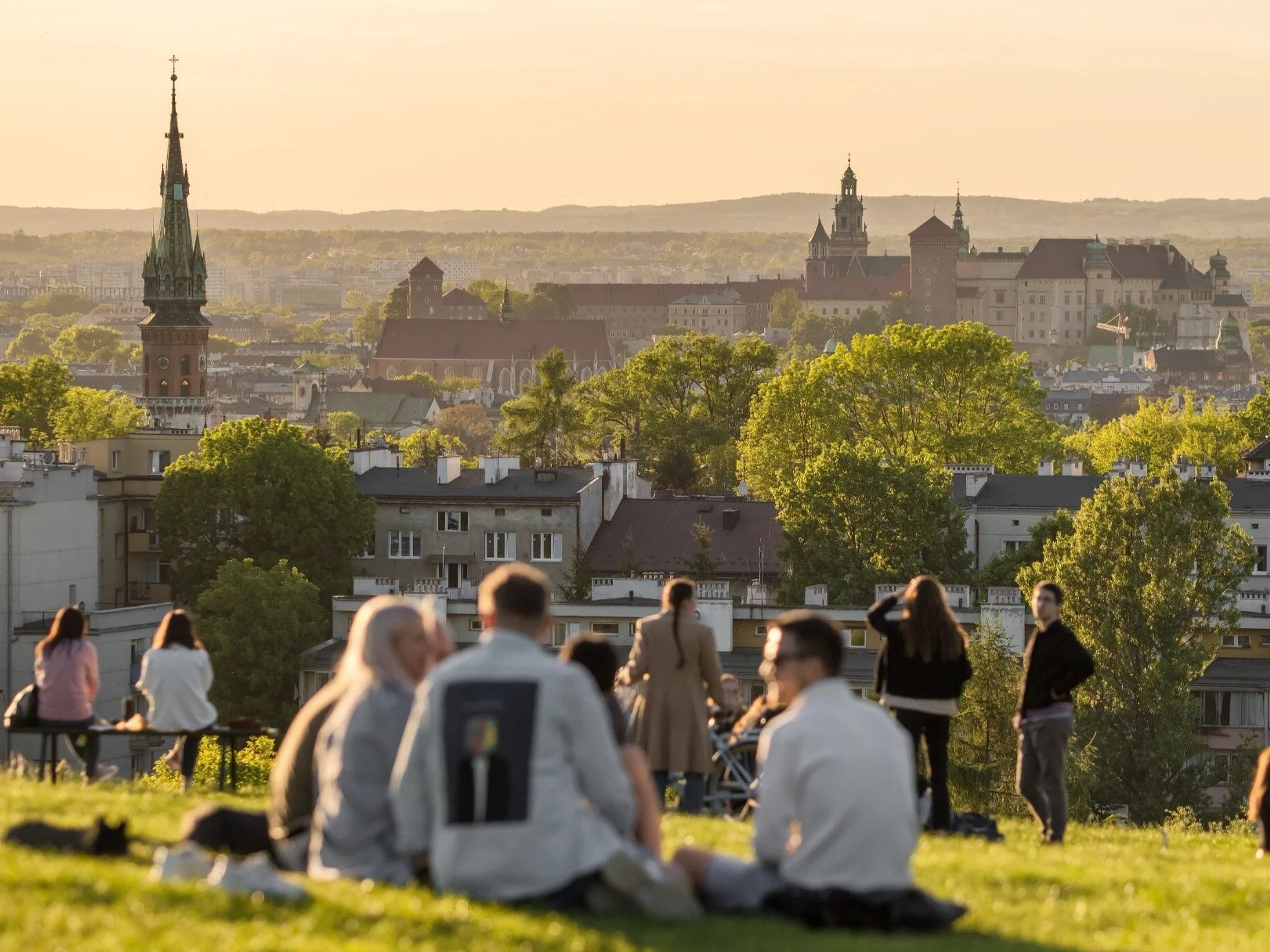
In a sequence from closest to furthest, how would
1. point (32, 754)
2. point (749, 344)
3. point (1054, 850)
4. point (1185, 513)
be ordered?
point (1054, 850) → point (32, 754) → point (1185, 513) → point (749, 344)

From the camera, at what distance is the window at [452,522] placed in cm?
6488

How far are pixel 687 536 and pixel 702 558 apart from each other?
12.4 feet

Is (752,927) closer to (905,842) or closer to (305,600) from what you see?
(905,842)

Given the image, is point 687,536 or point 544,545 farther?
point 687,536

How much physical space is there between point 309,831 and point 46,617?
43.8 meters

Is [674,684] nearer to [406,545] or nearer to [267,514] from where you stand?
Answer: [267,514]

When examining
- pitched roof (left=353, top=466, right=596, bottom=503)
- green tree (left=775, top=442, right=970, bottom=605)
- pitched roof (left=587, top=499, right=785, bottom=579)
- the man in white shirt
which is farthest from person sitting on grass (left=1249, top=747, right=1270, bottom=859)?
pitched roof (left=353, top=466, right=596, bottom=503)

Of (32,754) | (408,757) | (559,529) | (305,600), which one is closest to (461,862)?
(408,757)

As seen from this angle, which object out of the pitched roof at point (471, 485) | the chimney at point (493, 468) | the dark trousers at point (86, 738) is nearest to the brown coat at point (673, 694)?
the dark trousers at point (86, 738)

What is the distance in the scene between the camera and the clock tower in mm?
121000

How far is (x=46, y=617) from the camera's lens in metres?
54.6

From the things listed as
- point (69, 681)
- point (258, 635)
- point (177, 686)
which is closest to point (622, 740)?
point (177, 686)

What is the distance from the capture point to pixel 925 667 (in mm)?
16125

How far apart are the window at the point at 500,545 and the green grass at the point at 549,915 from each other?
48.8 meters
